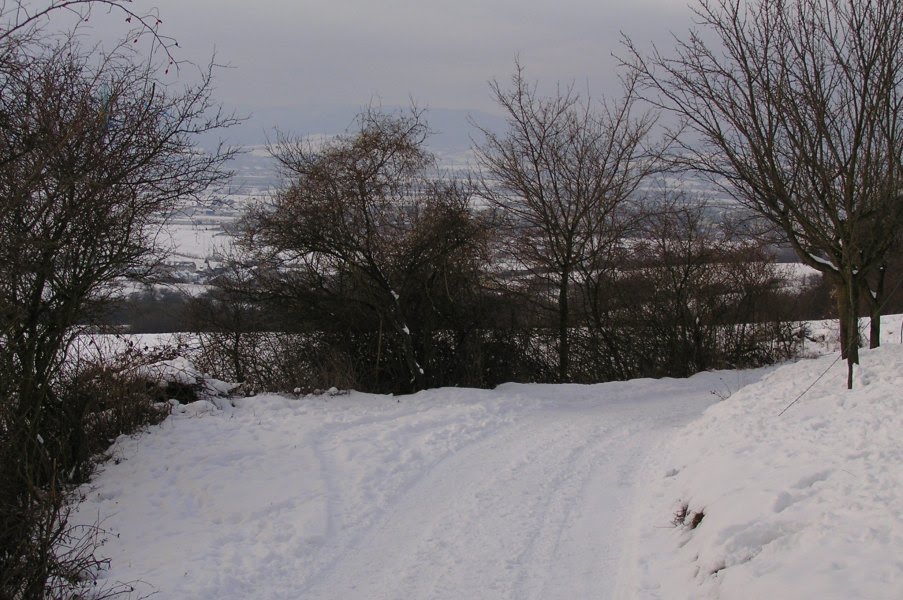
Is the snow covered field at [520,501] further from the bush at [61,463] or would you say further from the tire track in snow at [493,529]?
the bush at [61,463]

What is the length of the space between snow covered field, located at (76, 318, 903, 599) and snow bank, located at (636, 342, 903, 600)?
18mm

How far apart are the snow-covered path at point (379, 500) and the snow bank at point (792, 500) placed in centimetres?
45

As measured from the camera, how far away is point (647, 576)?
16.1 ft

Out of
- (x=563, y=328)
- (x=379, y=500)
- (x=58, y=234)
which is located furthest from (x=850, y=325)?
(x=563, y=328)

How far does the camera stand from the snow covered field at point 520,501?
14.4 ft

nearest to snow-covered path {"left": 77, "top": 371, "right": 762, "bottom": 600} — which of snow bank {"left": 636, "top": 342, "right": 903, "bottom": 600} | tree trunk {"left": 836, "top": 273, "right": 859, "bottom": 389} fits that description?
snow bank {"left": 636, "top": 342, "right": 903, "bottom": 600}

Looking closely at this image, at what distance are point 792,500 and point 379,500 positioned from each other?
148 inches

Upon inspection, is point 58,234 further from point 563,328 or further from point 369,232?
point 563,328

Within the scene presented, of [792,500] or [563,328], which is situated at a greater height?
[563,328]

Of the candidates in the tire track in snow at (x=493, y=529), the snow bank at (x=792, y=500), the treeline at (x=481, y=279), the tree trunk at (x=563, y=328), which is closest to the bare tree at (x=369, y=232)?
the treeline at (x=481, y=279)

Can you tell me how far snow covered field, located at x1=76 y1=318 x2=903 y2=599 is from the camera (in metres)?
4.38

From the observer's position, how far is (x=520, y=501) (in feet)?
21.5

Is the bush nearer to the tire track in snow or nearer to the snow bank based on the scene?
the tire track in snow

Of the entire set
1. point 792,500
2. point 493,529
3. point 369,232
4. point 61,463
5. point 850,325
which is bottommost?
point 493,529
